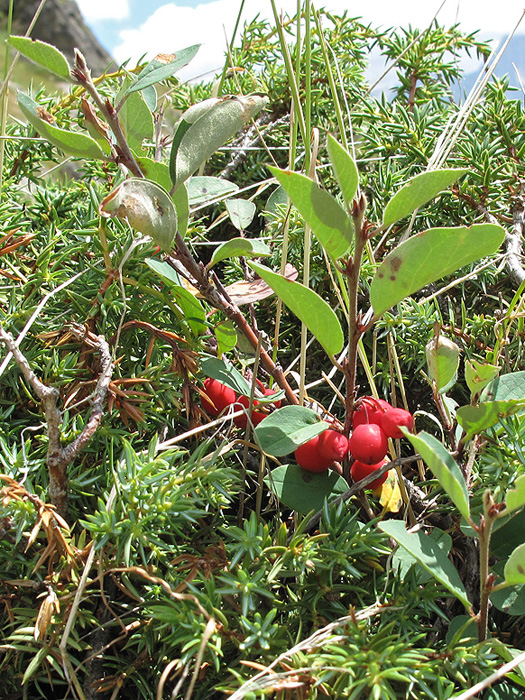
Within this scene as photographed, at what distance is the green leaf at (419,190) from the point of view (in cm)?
52

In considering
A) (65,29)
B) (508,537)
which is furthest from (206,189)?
(65,29)

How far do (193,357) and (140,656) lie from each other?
34cm

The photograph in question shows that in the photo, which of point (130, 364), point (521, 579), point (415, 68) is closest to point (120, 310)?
point (130, 364)

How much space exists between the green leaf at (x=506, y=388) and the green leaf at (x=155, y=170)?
0.43 meters

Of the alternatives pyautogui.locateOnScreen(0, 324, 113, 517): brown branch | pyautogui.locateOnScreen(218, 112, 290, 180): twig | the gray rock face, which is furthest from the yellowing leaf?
the gray rock face

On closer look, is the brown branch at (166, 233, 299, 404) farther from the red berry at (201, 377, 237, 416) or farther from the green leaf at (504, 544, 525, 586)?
the green leaf at (504, 544, 525, 586)

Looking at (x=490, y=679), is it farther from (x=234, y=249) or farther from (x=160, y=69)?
(x=160, y=69)

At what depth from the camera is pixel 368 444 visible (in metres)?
0.60

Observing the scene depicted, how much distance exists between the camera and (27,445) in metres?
0.66

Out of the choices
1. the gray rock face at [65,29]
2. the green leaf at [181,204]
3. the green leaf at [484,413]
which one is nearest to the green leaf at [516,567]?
the green leaf at [484,413]

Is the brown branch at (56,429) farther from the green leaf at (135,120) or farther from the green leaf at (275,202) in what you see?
the green leaf at (275,202)

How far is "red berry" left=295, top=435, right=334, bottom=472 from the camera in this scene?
2.07 ft

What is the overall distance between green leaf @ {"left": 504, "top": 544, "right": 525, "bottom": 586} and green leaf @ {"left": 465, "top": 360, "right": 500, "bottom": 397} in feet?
0.56

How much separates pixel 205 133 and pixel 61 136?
0.49 ft
